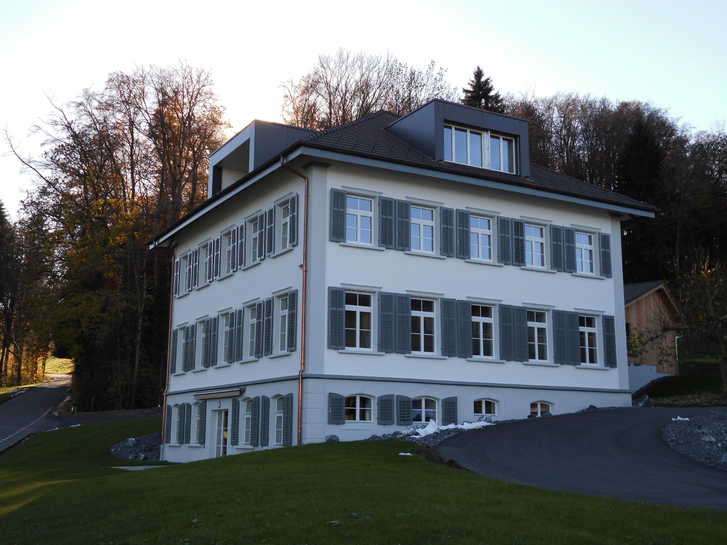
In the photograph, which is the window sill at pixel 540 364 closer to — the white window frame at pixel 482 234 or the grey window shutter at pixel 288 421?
the white window frame at pixel 482 234

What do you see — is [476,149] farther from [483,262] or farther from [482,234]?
[483,262]

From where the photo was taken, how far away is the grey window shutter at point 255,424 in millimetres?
24656

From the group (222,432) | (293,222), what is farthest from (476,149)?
(222,432)

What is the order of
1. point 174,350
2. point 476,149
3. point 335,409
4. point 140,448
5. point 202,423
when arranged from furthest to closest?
1. point 140,448
2. point 174,350
3. point 202,423
4. point 476,149
5. point 335,409

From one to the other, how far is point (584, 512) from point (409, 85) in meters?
42.2

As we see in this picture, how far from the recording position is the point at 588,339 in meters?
28.4

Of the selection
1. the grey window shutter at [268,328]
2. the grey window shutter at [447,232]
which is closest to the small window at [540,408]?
the grey window shutter at [447,232]

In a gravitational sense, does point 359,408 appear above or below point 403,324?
below

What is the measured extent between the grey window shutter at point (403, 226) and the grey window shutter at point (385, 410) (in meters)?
4.32

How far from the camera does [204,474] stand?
15539mm

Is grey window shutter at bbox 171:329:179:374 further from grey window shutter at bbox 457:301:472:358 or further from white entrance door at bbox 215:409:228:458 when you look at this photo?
grey window shutter at bbox 457:301:472:358

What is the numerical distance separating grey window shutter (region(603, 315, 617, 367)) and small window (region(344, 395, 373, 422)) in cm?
928

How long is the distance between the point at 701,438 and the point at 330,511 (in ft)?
35.5

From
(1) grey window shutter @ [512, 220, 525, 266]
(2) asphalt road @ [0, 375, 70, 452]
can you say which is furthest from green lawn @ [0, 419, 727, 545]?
(2) asphalt road @ [0, 375, 70, 452]
